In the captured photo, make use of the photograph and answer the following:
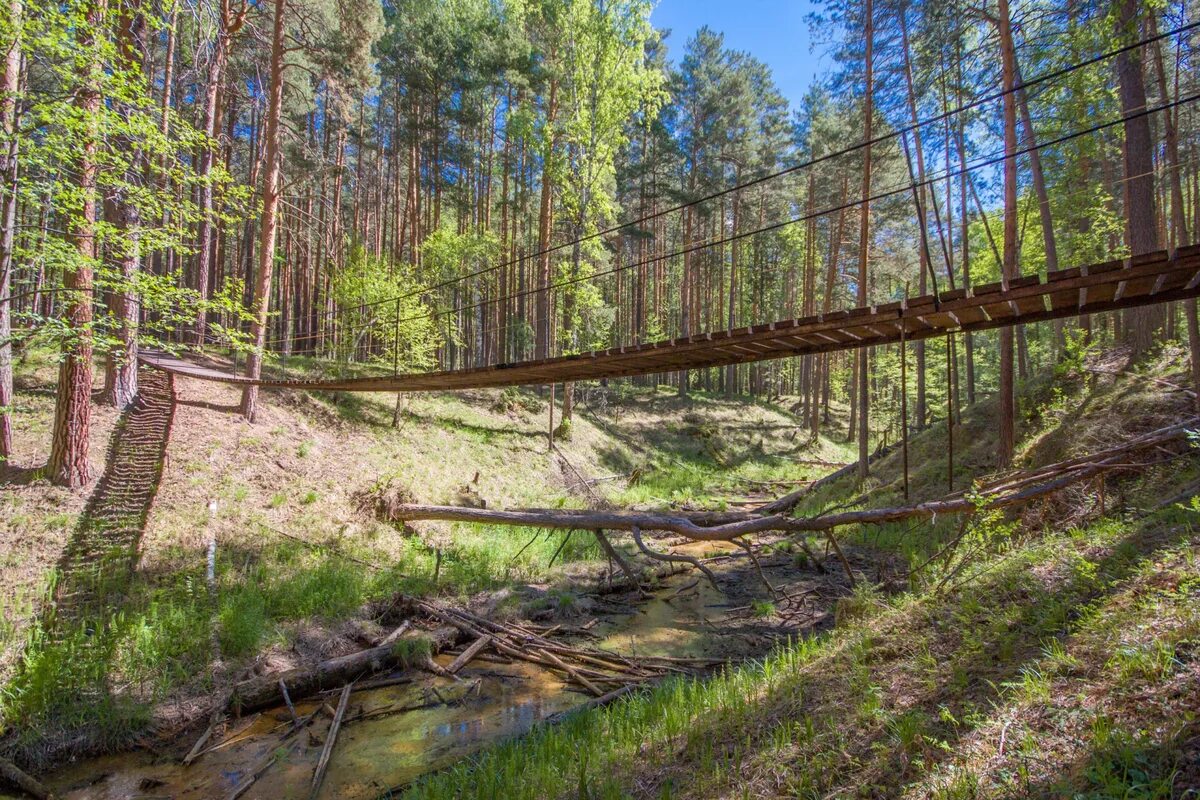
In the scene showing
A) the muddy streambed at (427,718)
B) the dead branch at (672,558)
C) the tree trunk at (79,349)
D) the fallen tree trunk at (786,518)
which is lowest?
the muddy streambed at (427,718)

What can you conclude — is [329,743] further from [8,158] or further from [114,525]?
[8,158]

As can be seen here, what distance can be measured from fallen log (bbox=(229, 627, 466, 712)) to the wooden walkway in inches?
127

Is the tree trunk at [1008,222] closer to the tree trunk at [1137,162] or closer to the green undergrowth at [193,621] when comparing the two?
the tree trunk at [1137,162]

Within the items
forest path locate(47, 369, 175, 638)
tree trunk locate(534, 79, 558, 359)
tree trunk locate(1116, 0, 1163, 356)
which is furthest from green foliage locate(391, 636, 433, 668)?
tree trunk locate(1116, 0, 1163, 356)

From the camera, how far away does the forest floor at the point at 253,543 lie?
4160 millimetres

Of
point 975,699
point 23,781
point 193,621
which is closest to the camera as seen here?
point 975,699

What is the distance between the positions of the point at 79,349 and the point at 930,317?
27.8 ft

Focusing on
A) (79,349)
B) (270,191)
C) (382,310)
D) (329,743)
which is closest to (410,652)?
(329,743)

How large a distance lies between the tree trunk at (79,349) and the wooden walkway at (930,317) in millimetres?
3888

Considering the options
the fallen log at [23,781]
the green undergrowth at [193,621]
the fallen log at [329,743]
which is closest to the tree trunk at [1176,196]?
the fallen log at [329,743]

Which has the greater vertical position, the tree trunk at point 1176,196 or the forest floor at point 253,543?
the tree trunk at point 1176,196

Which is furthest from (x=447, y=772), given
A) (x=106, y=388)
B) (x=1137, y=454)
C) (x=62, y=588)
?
(x=106, y=388)

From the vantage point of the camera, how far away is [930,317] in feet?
14.5

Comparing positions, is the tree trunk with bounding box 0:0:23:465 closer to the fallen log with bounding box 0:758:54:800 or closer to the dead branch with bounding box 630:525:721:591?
the fallen log with bounding box 0:758:54:800
